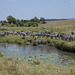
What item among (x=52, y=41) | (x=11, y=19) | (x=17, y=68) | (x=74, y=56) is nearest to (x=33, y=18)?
(x=11, y=19)

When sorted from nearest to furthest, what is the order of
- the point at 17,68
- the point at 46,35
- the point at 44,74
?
the point at 44,74
the point at 17,68
the point at 46,35

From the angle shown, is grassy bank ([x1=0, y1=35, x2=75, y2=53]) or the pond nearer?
the pond

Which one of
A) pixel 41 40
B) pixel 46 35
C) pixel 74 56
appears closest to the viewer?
pixel 74 56

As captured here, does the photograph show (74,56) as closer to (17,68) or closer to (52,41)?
(52,41)

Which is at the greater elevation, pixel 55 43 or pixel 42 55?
pixel 55 43

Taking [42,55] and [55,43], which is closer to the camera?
[42,55]

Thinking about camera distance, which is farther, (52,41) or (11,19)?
(11,19)

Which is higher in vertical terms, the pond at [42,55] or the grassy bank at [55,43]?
the grassy bank at [55,43]

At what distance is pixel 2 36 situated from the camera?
87.6ft

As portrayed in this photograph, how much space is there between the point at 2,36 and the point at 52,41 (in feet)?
31.0

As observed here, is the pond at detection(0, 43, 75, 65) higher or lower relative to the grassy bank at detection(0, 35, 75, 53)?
lower

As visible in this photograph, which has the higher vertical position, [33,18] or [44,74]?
[33,18]

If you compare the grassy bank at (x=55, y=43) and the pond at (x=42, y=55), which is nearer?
the pond at (x=42, y=55)

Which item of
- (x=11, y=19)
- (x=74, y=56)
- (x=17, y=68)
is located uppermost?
(x=11, y=19)
